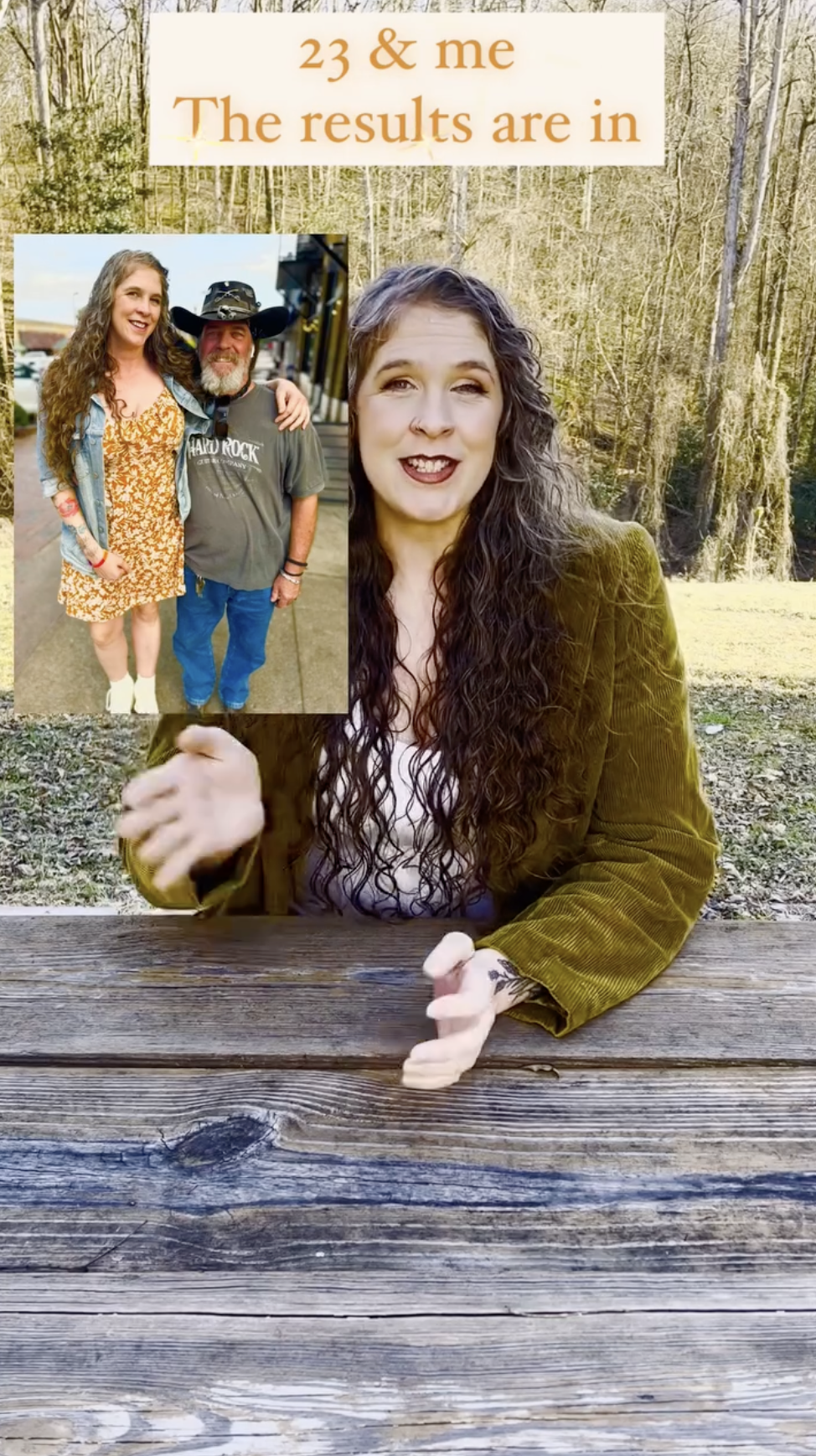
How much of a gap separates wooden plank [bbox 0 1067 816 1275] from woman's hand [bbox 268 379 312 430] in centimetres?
40

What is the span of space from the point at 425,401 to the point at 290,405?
143mm

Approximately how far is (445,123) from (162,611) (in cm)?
172

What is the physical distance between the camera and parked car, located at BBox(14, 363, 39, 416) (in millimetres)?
678

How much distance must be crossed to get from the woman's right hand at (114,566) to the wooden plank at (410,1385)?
415mm

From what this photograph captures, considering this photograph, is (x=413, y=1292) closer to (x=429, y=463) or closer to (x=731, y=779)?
(x=429, y=463)

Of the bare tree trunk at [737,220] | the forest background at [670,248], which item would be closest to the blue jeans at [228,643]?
the forest background at [670,248]

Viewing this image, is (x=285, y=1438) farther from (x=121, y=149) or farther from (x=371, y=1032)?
(x=121, y=149)

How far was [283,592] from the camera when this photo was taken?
0.76 metres

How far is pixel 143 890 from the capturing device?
36.0 inches

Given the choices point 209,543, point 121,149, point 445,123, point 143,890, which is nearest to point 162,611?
point 209,543

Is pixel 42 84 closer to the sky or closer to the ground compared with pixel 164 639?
closer to the sky
